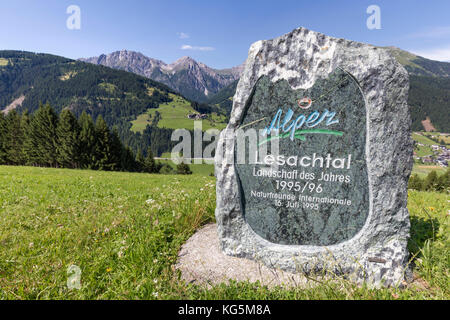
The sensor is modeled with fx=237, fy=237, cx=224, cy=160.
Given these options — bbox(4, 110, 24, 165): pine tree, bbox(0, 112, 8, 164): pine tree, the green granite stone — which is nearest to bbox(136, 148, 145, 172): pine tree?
bbox(4, 110, 24, 165): pine tree

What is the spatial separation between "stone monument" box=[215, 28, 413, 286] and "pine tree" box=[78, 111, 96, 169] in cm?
4598

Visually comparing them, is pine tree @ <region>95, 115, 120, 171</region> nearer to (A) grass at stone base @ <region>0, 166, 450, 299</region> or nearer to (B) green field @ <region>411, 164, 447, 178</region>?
(A) grass at stone base @ <region>0, 166, 450, 299</region>

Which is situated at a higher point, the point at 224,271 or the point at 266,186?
the point at 266,186

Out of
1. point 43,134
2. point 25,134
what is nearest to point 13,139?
point 25,134

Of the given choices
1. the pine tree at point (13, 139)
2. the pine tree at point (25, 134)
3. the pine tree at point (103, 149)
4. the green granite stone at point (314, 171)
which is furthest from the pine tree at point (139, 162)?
the green granite stone at point (314, 171)

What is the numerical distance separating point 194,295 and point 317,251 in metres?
2.25

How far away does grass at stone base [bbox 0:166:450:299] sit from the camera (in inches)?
128

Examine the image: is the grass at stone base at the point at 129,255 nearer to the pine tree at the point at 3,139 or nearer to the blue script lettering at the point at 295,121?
the blue script lettering at the point at 295,121

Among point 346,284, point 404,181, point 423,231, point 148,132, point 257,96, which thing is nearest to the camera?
point 346,284

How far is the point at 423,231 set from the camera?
16.7ft

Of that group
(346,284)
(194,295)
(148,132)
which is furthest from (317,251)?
(148,132)

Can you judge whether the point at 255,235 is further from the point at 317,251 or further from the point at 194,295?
the point at 194,295

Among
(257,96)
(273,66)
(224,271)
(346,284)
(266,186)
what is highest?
(273,66)
